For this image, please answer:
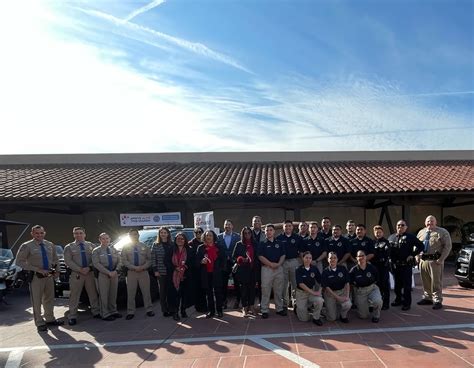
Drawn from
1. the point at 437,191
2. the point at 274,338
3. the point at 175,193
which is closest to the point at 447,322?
the point at 274,338

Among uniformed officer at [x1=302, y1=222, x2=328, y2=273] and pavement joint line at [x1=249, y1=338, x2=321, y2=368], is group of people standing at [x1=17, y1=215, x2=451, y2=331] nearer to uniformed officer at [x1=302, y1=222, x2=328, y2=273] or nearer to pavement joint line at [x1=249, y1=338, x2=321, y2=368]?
uniformed officer at [x1=302, y1=222, x2=328, y2=273]

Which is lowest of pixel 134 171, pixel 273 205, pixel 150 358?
pixel 150 358

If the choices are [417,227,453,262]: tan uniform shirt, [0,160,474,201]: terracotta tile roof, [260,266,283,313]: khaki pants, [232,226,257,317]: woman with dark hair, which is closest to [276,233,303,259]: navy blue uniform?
[260,266,283,313]: khaki pants

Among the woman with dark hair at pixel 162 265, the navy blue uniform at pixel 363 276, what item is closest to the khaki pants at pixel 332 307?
the navy blue uniform at pixel 363 276

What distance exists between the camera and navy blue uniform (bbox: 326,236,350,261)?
683 cm

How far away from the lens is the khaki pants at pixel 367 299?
235 inches

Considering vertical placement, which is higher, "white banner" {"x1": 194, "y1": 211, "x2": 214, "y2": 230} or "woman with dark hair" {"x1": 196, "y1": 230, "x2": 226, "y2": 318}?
"white banner" {"x1": 194, "y1": 211, "x2": 214, "y2": 230}

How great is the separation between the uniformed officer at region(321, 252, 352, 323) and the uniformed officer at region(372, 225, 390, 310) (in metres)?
0.92

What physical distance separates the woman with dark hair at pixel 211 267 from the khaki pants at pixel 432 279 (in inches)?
144

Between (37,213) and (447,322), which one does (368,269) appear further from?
(37,213)

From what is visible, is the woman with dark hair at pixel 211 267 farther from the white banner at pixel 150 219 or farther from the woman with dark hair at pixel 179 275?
the white banner at pixel 150 219

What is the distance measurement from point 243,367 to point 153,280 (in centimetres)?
377

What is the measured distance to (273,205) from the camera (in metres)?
13.6

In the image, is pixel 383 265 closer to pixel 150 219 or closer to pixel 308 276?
pixel 308 276
